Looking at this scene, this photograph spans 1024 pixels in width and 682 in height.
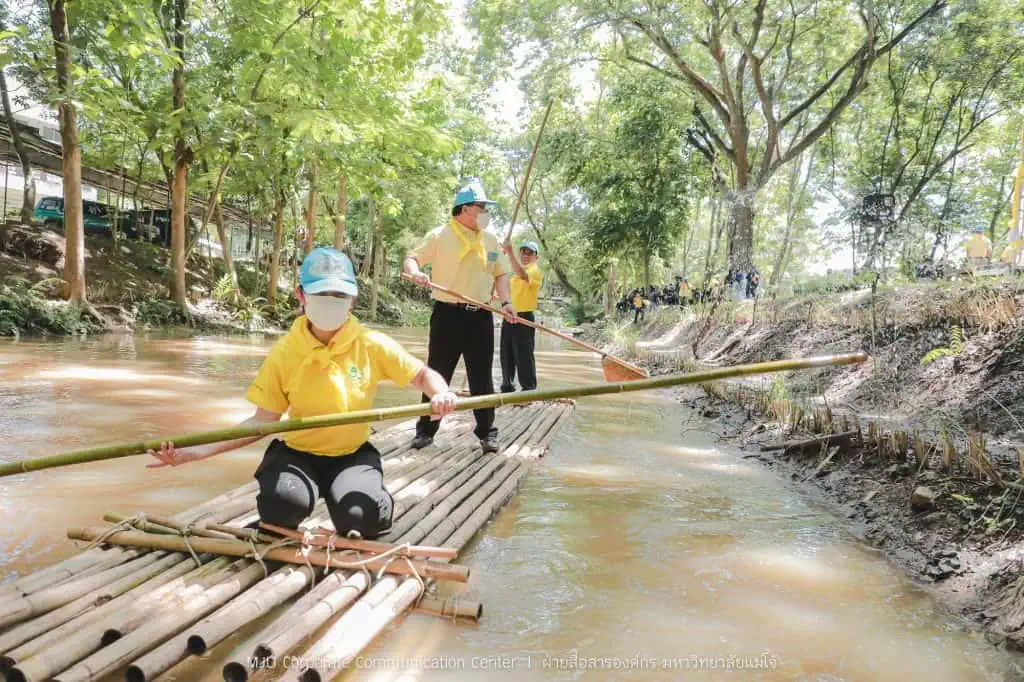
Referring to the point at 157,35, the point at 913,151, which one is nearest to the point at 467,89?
the point at 913,151

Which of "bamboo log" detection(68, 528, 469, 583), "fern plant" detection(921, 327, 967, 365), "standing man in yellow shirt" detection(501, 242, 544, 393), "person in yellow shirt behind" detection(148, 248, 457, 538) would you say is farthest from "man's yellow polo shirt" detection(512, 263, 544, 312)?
"bamboo log" detection(68, 528, 469, 583)

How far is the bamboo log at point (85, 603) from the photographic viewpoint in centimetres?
177

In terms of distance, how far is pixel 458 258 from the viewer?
453 cm

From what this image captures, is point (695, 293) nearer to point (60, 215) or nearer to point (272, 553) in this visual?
point (272, 553)

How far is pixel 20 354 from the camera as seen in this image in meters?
8.60

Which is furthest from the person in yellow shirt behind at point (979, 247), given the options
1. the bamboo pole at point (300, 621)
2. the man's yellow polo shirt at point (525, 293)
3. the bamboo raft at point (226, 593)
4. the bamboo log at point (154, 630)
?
the bamboo log at point (154, 630)

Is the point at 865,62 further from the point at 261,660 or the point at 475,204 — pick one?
the point at 261,660

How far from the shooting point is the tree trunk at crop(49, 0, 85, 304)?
9602 mm

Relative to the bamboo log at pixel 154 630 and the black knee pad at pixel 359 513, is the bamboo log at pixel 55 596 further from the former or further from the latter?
the black knee pad at pixel 359 513

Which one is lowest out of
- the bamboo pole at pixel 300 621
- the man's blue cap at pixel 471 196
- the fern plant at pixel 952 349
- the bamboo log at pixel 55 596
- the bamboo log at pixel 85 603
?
the bamboo pole at pixel 300 621

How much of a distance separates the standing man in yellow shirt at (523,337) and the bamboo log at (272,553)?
4.23m

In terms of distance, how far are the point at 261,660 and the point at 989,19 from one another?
51.3ft

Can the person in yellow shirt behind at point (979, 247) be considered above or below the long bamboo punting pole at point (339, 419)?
above

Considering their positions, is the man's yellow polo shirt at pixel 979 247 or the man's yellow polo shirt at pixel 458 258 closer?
the man's yellow polo shirt at pixel 458 258
